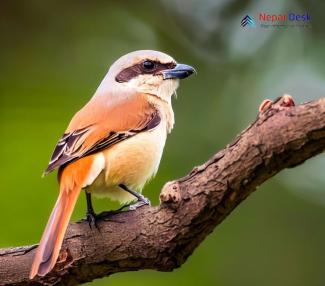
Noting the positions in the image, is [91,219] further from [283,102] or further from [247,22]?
[247,22]

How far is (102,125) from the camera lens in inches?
172

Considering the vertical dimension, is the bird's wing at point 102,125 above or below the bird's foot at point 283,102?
below

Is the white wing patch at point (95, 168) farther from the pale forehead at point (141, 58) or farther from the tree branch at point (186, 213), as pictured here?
the pale forehead at point (141, 58)

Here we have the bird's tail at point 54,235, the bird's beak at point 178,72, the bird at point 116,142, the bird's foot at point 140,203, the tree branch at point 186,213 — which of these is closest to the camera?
the tree branch at point 186,213

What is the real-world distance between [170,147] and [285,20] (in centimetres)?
274

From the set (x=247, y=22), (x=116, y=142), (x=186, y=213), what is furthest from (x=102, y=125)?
(x=247, y=22)

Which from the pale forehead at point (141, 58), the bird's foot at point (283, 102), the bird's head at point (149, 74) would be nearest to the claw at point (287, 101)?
the bird's foot at point (283, 102)

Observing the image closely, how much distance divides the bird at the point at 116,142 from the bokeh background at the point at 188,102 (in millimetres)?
366

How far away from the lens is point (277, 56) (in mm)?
7297

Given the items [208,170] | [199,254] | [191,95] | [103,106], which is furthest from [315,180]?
[208,170]

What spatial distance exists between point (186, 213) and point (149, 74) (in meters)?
1.59

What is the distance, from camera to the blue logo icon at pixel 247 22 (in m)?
7.72

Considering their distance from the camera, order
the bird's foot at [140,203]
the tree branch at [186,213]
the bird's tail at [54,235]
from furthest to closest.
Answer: the bird's foot at [140,203] → the bird's tail at [54,235] → the tree branch at [186,213]

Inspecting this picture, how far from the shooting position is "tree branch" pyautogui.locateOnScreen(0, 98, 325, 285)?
3.29 meters
